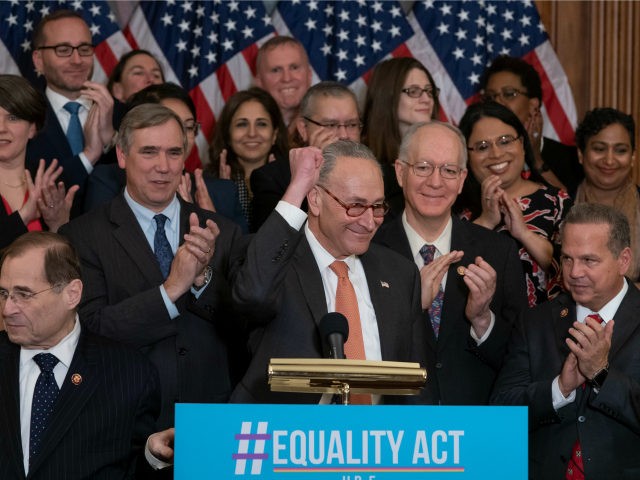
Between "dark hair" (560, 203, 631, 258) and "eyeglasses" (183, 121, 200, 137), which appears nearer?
"dark hair" (560, 203, 631, 258)

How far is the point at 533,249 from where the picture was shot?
198 inches

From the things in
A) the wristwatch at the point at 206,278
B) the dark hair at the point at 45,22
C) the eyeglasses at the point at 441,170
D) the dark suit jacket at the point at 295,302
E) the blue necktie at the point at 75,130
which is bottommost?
the dark suit jacket at the point at 295,302

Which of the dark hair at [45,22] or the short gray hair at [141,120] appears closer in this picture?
the short gray hair at [141,120]

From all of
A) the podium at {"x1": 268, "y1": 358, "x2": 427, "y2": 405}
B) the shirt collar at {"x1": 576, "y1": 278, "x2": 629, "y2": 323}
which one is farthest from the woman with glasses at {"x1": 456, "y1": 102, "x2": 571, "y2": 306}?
the podium at {"x1": 268, "y1": 358, "x2": 427, "y2": 405}

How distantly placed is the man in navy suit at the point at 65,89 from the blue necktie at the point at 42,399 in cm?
182

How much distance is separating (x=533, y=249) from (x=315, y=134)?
3.67 feet

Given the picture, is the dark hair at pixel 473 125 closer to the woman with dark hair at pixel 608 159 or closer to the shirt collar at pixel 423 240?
the woman with dark hair at pixel 608 159

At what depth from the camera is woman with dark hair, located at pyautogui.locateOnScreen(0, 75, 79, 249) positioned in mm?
4906

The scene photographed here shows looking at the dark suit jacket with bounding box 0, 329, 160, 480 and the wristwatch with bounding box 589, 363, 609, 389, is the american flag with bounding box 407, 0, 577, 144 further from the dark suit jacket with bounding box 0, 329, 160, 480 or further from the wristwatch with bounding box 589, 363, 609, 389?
the dark suit jacket with bounding box 0, 329, 160, 480

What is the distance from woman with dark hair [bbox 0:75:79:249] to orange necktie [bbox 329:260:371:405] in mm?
1533

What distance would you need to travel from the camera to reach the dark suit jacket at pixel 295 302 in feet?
11.8

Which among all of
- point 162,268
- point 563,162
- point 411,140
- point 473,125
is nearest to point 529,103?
point 563,162

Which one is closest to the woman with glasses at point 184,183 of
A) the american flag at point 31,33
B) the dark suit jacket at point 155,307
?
the dark suit jacket at point 155,307

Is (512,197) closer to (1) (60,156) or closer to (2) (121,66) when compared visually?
(1) (60,156)
